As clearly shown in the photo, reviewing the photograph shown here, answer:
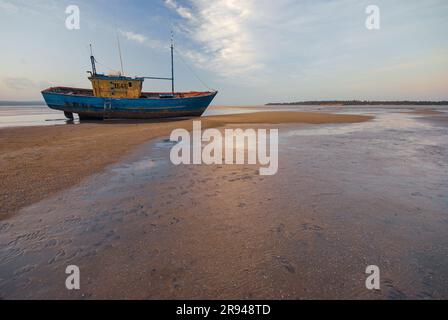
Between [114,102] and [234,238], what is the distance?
979 inches

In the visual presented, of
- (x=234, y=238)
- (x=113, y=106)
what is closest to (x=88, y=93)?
(x=113, y=106)

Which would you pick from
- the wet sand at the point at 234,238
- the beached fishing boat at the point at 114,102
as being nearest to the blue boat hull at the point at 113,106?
the beached fishing boat at the point at 114,102

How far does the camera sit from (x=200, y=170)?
6160mm

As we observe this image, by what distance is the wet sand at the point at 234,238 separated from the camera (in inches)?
82.4

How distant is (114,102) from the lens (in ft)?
75.7

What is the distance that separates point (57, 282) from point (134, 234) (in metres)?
0.98

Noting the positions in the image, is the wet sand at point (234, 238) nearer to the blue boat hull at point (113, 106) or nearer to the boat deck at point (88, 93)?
the blue boat hull at point (113, 106)

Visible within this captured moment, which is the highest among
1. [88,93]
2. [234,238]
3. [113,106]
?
[88,93]

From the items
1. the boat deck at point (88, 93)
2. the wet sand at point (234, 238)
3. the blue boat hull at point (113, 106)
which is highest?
the boat deck at point (88, 93)

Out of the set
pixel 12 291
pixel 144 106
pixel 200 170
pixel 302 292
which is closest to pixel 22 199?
pixel 12 291

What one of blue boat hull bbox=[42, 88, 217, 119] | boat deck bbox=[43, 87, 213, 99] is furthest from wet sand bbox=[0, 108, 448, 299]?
boat deck bbox=[43, 87, 213, 99]

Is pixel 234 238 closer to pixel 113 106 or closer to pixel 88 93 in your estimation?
pixel 113 106

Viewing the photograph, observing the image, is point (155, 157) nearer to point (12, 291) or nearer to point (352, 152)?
point (12, 291)

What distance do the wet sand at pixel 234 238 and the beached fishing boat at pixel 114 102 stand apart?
20.8 meters
